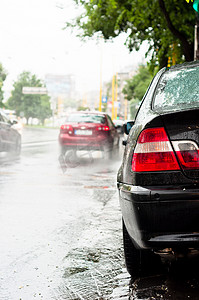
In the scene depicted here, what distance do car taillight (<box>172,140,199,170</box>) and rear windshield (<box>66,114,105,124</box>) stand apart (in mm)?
13943

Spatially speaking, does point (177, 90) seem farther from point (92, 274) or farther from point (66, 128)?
point (66, 128)

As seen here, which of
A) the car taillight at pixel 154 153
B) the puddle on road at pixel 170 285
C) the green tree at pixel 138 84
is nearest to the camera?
the car taillight at pixel 154 153

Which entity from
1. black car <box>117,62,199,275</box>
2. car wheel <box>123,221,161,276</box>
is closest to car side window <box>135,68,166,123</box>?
black car <box>117,62,199,275</box>

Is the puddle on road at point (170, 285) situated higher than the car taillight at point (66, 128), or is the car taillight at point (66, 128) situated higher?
the car taillight at point (66, 128)

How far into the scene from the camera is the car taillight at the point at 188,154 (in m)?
3.20

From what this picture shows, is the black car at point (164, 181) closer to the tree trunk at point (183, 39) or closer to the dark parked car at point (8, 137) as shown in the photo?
the tree trunk at point (183, 39)

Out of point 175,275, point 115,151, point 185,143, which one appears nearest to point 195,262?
point 175,275

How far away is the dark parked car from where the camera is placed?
16812 mm

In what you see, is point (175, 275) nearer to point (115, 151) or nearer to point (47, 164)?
point (47, 164)

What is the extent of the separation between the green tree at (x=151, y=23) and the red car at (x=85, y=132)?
124 inches

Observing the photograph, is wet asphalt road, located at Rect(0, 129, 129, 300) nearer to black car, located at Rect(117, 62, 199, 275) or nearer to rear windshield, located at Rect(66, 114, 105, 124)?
black car, located at Rect(117, 62, 199, 275)

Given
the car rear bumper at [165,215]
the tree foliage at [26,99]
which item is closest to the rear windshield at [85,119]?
the car rear bumper at [165,215]

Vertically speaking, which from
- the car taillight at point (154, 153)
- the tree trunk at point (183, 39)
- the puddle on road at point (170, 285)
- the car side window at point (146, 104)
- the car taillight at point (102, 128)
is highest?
the tree trunk at point (183, 39)

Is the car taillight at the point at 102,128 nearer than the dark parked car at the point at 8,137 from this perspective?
No
